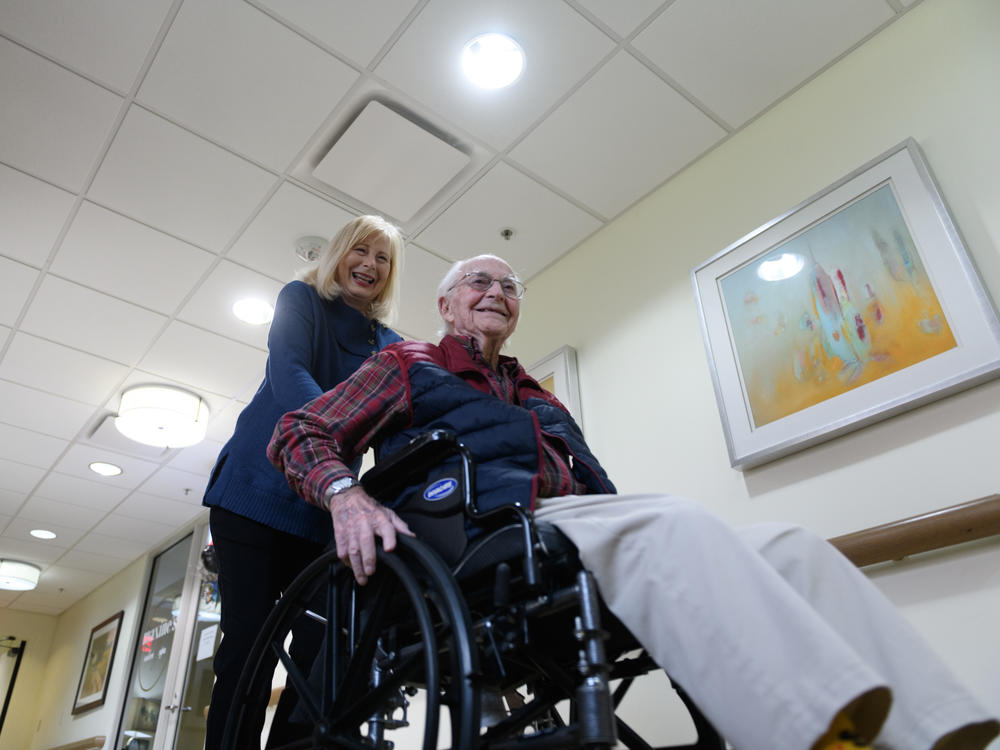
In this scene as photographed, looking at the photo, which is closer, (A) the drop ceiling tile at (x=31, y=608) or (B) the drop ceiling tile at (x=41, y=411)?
(B) the drop ceiling tile at (x=41, y=411)

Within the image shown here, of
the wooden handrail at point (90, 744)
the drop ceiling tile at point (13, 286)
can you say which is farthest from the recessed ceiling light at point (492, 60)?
the wooden handrail at point (90, 744)

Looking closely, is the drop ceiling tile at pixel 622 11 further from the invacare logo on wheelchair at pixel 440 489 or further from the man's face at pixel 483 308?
the invacare logo on wheelchair at pixel 440 489

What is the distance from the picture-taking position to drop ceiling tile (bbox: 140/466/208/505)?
15.3ft

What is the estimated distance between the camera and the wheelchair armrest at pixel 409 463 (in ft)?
3.26

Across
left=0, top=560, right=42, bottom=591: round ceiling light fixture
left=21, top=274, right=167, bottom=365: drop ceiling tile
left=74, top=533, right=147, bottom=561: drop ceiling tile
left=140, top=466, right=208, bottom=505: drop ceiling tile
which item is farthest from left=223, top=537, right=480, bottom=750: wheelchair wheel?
left=0, top=560, right=42, bottom=591: round ceiling light fixture

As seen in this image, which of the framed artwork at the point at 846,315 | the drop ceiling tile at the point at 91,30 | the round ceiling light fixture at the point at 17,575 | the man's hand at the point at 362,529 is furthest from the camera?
the round ceiling light fixture at the point at 17,575

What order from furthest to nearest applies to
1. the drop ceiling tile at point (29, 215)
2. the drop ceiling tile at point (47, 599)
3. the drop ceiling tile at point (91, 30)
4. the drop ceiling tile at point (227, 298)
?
1. the drop ceiling tile at point (47, 599)
2. the drop ceiling tile at point (227, 298)
3. the drop ceiling tile at point (29, 215)
4. the drop ceiling tile at point (91, 30)

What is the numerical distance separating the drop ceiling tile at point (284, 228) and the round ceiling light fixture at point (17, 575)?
4.92m

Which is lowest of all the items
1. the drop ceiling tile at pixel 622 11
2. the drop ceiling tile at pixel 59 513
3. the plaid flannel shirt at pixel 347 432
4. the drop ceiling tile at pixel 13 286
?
the plaid flannel shirt at pixel 347 432

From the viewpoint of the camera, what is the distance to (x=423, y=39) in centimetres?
219

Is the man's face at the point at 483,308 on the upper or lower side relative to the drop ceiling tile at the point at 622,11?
lower

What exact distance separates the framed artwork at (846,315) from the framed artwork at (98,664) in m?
5.76

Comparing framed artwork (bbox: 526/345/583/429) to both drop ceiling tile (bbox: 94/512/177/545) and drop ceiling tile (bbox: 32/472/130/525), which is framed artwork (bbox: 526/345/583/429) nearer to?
drop ceiling tile (bbox: 32/472/130/525)

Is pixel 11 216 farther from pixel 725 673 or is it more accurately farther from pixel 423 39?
pixel 725 673
